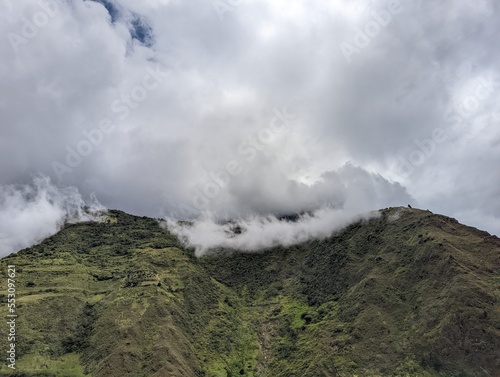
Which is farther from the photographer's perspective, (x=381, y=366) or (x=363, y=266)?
(x=363, y=266)

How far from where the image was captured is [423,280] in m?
153

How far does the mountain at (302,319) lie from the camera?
5059 inches

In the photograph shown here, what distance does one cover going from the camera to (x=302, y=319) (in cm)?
17775

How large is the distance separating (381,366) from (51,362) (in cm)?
11187

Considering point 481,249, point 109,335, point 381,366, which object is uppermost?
point 481,249

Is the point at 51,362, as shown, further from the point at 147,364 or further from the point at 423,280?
the point at 423,280

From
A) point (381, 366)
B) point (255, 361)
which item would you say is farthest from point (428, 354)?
point (255, 361)

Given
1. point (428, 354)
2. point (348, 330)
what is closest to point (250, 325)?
point (348, 330)

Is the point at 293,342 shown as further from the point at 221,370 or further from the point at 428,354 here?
the point at 428,354

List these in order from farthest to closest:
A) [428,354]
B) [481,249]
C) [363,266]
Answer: [363,266] → [481,249] → [428,354]

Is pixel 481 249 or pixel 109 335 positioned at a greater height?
pixel 481 249

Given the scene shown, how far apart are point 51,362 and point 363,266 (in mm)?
129083

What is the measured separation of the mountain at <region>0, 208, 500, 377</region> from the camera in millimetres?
128500

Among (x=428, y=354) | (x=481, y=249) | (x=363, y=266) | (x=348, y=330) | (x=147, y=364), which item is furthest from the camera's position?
(x=363, y=266)
